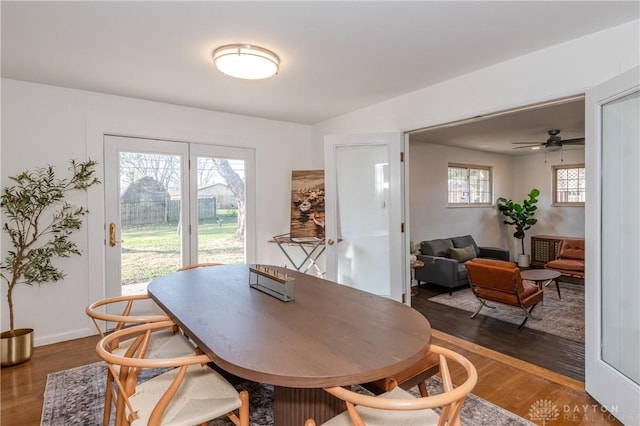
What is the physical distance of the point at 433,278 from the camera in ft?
17.1

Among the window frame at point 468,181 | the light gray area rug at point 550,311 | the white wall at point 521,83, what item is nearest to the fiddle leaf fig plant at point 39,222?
the white wall at point 521,83

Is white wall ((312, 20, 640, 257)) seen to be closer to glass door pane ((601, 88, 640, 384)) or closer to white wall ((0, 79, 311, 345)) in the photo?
glass door pane ((601, 88, 640, 384))

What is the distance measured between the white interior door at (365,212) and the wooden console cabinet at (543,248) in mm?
4960

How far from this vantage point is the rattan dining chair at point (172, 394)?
1.23 metres

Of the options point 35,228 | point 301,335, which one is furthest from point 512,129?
point 35,228

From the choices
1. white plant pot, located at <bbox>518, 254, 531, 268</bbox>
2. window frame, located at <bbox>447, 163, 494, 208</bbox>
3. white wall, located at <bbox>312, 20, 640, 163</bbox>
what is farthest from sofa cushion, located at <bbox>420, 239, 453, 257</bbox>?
white plant pot, located at <bbox>518, 254, 531, 268</bbox>

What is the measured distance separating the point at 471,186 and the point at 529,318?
3.45 metres

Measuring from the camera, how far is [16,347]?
2689mm

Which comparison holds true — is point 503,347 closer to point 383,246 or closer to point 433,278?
point 383,246

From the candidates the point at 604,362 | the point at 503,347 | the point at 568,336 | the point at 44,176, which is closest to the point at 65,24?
the point at 44,176

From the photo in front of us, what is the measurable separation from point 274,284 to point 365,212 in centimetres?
208

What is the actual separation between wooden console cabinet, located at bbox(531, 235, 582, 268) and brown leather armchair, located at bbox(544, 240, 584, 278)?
1034 mm

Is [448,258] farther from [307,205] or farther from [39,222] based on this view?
[39,222]

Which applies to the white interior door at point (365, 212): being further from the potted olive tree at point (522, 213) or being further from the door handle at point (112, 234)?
the potted olive tree at point (522, 213)
